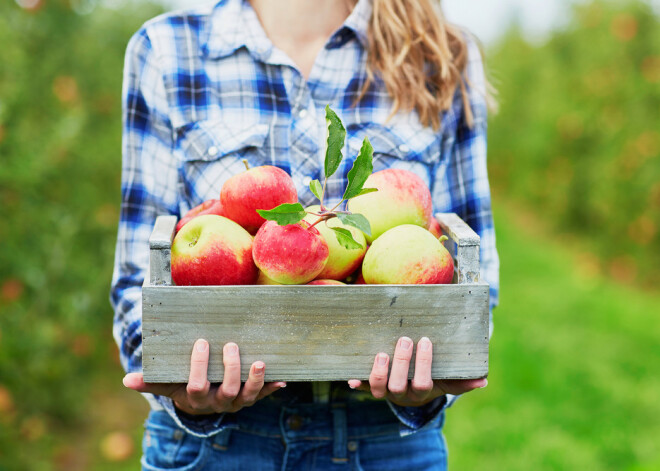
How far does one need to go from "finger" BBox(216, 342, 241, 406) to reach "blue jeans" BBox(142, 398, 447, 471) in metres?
0.31

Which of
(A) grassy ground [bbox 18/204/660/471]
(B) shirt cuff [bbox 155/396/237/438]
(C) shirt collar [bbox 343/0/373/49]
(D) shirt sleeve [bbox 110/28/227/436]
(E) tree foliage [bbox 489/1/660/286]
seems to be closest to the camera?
(B) shirt cuff [bbox 155/396/237/438]

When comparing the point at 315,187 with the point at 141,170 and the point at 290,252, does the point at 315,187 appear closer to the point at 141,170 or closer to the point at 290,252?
the point at 290,252

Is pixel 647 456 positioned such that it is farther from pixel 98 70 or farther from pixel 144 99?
pixel 98 70

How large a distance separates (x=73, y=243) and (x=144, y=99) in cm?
251

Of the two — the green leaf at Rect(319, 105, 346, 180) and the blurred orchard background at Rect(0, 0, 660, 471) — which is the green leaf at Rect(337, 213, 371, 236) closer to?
the green leaf at Rect(319, 105, 346, 180)

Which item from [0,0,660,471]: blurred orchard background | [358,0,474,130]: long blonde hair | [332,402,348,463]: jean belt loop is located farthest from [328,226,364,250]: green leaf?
[0,0,660,471]: blurred orchard background

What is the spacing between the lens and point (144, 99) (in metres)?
1.62

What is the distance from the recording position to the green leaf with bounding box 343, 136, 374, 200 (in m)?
1.18

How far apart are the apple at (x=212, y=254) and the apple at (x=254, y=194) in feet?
0.09

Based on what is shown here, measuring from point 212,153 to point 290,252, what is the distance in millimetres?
536

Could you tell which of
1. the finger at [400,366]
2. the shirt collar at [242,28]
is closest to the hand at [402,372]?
the finger at [400,366]

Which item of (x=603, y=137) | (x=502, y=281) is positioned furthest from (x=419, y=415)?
(x=603, y=137)

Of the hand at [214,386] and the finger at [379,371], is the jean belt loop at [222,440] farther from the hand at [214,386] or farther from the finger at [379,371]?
the finger at [379,371]

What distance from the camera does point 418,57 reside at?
1705 millimetres
